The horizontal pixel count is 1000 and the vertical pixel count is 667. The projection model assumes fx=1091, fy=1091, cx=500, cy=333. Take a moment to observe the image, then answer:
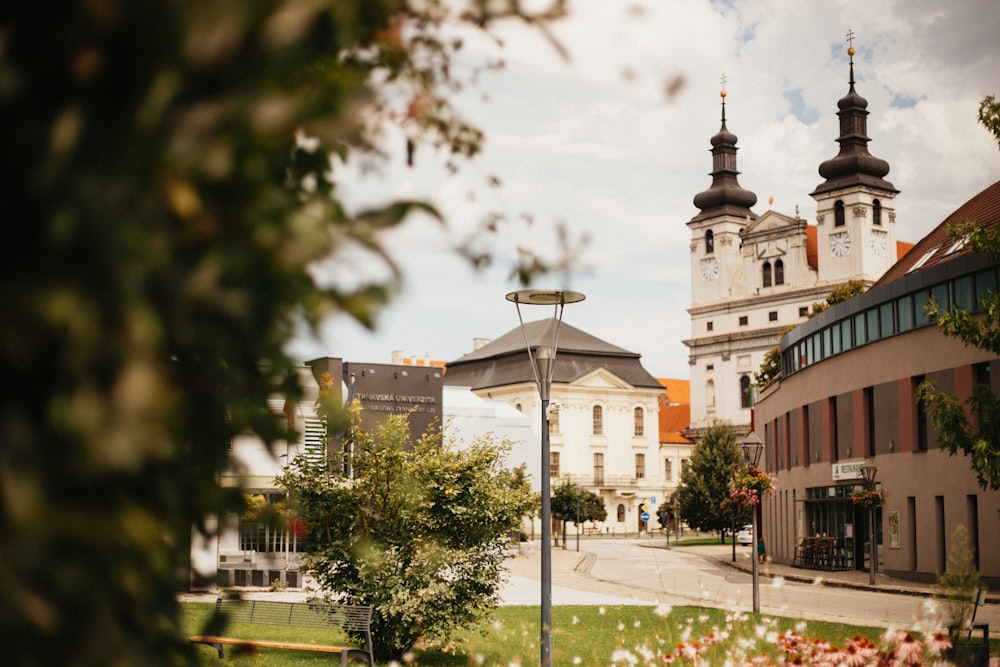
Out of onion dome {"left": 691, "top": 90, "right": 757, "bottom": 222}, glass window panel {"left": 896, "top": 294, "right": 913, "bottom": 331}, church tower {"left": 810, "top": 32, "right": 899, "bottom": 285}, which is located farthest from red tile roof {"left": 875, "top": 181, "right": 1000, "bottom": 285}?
onion dome {"left": 691, "top": 90, "right": 757, "bottom": 222}

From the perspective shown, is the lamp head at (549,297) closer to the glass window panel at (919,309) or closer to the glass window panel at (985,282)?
the glass window panel at (985,282)

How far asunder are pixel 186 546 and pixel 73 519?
72 cm

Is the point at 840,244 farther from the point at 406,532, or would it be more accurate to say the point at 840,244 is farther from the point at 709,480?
the point at 406,532

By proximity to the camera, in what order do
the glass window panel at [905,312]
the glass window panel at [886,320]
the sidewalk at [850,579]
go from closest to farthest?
1. the sidewalk at [850,579]
2. the glass window panel at [905,312]
3. the glass window panel at [886,320]

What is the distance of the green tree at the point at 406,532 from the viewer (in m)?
13.7

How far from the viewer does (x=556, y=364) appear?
106m

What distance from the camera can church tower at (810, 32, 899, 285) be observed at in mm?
104062

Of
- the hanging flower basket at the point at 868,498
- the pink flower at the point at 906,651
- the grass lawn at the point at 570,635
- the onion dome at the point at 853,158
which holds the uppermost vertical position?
the onion dome at the point at 853,158

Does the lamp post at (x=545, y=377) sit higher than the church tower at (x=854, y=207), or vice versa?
the church tower at (x=854, y=207)

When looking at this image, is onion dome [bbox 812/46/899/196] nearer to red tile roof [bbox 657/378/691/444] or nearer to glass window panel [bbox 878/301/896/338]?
red tile roof [bbox 657/378/691/444]

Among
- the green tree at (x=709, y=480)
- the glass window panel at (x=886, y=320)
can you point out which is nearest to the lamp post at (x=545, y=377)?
the glass window panel at (x=886, y=320)

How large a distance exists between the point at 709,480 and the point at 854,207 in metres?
47.6

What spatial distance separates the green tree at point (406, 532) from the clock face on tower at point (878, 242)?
97.6m

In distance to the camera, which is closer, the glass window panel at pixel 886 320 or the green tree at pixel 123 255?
the green tree at pixel 123 255
